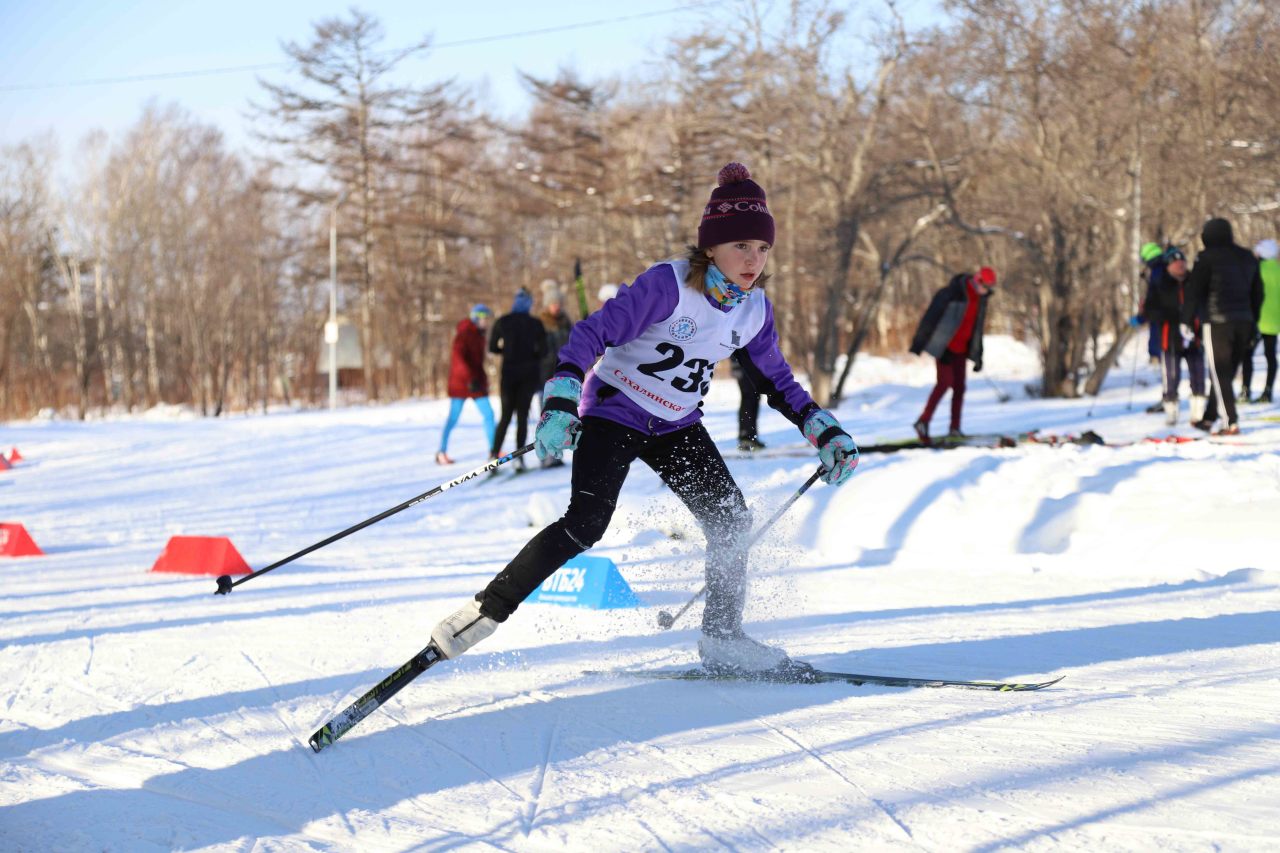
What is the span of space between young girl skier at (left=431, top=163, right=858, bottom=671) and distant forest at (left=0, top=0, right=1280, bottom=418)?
11.2 m

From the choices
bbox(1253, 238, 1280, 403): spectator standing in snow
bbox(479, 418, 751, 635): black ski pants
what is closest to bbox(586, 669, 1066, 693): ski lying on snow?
bbox(479, 418, 751, 635): black ski pants

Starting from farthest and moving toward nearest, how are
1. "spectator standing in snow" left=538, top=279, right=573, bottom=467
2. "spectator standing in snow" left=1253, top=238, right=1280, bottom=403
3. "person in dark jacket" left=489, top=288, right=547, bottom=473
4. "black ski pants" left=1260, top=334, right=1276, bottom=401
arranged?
"black ski pants" left=1260, top=334, right=1276, bottom=401, "spectator standing in snow" left=1253, top=238, right=1280, bottom=403, "person in dark jacket" left=489, top=288, right=547, bottom=473, "spectator standing in snow" left=538, top=279, right=573, bottom=467

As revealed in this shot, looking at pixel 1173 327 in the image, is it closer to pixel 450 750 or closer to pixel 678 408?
pixel 678 408

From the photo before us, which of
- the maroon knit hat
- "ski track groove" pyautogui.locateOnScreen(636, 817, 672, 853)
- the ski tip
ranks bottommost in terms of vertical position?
the ski tip

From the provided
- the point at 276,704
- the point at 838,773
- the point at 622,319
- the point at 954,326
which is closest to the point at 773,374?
the point at 622,319

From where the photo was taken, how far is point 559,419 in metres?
3.20

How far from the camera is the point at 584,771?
2.90m

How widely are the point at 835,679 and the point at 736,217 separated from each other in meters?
1.54

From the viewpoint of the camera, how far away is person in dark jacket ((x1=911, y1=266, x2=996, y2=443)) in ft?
34.9

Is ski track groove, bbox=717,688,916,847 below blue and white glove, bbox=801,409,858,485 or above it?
below

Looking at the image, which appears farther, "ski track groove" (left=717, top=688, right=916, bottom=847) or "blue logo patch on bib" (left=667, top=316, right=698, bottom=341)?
"blue logo patch on bib" (left=667, top=316, right=698, bottom=341)

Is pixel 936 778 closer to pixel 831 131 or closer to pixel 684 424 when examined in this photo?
pixel 684 424

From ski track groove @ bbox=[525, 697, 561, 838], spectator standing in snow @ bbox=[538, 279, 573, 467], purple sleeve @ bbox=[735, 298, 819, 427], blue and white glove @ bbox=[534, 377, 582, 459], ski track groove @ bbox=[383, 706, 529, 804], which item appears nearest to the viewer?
ski track groove @ bbox=[525, 697, 561, 838]

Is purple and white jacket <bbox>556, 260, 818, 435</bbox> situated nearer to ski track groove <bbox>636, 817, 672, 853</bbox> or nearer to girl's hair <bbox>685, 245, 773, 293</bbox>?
girl's hair <bbox>685, 245, 773, 293</bbox>
